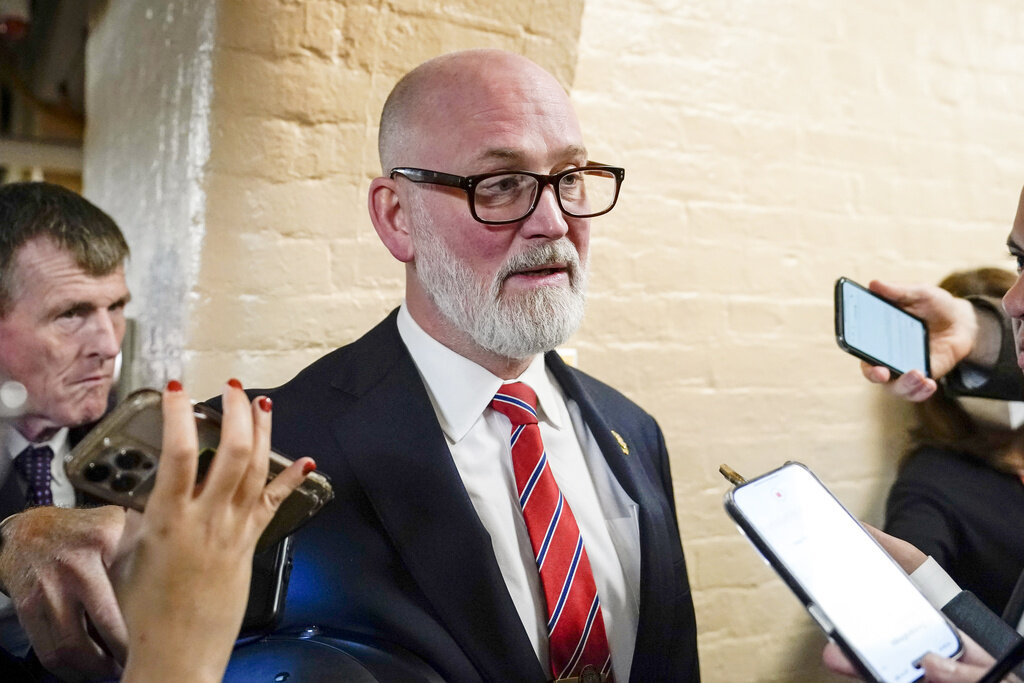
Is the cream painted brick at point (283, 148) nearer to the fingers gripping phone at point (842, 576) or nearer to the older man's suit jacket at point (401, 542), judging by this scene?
the older man's suit jacket at point (401, 542)

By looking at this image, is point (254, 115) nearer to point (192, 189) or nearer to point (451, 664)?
point (192, 189)

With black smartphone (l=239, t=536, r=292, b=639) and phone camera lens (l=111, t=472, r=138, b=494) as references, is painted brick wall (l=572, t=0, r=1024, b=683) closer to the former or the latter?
black smartphone (l=239, t=536, r=292, b=639)

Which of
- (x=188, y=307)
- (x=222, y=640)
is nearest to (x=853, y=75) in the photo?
(x=188, y=307)

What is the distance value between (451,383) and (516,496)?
0.16 meters

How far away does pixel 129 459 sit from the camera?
64 cm

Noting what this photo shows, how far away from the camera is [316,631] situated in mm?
863

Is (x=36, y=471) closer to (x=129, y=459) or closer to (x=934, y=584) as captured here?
(x=129, y=459)

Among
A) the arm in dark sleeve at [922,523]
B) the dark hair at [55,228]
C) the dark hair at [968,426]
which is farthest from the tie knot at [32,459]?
the dark hair at [968,426]

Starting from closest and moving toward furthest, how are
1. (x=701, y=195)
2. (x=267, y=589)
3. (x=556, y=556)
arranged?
(x=267, y=589), (x=556, y=556), (x=701, y=195)

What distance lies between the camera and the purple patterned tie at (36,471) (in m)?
0.90

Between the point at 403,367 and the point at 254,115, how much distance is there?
0.46 meters

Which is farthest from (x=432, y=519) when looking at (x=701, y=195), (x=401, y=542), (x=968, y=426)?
(x=968, y=426)

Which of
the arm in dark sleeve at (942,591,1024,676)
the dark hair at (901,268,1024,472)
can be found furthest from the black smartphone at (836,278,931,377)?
the arm in dark sleeve at (942,591,1024,676)

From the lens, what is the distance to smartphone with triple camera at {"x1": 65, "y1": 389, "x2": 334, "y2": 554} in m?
0.63
